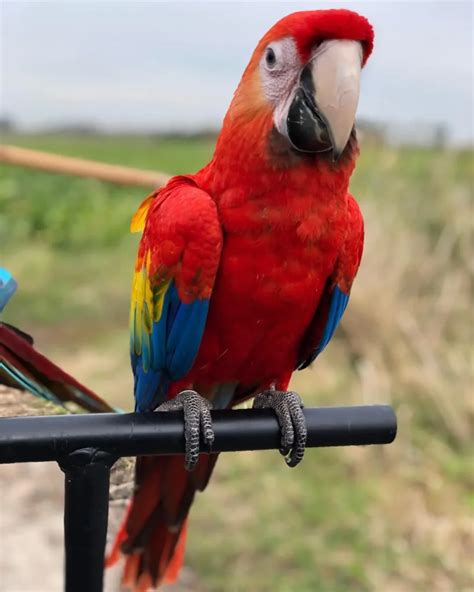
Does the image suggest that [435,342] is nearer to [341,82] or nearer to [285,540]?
[285,540]

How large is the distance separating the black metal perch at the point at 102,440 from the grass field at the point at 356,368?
0.84m

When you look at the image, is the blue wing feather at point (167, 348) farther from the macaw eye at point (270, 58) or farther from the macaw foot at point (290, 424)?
the macaw eye at point (270, 58)

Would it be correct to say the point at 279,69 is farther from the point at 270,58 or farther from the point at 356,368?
the point at 356,368

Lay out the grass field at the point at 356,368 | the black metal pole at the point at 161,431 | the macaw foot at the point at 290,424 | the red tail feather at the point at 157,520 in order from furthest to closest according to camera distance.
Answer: the grass field at the point at 356,368
the red tail feather at the point at 157,520
the macaw foot at the point at 290,424
the black metal pole at the point at 161,431

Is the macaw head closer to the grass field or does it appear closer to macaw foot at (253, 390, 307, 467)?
macaw foot at (253, 390, 307, 467)

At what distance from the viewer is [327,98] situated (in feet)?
1.93

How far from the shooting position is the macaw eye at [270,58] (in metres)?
0.63

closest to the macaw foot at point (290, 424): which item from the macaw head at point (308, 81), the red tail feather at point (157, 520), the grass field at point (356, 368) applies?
the red tail feather at point (157, 520)

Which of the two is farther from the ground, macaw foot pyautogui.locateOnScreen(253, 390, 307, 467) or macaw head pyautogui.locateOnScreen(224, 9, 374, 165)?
macaw head pyautogui.locateOnScreen(224, 9, 374, 165)

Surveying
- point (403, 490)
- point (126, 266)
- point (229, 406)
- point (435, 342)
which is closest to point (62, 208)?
point (126, 266)

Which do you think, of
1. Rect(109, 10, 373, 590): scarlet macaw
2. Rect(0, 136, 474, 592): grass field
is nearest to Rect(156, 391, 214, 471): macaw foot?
Rect(109, 10, 373, 590): scarlet macaw

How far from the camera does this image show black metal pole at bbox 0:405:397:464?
20.7 inches

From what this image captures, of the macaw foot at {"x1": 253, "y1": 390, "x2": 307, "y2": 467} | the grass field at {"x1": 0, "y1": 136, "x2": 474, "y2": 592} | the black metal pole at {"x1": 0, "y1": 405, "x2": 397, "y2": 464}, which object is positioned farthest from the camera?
the grass field at {"x1": 0, "y1": 136, "x2": 474, "y2": 592}

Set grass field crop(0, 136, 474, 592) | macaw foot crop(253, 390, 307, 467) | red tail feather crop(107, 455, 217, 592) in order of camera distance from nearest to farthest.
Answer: macaw foot crop(253, 390, 307, 467) → red tail feather crop(107, 455, 217, 592) → grass field crop(0, 136, 474, 592)
